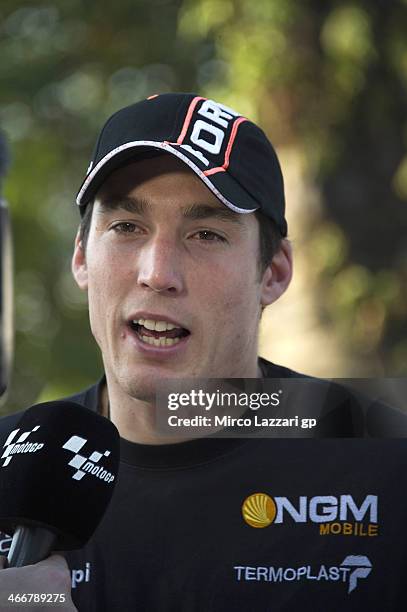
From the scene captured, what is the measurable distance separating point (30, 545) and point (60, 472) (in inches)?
8.7

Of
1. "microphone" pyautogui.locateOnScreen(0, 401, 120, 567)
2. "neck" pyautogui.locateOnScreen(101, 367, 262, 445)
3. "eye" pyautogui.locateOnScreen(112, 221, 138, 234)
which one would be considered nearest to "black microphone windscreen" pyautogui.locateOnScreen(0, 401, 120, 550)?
"microphone" pyautogui.locateOnScreen(0, 401, 120, 567)

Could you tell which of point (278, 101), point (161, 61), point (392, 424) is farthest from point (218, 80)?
point (392, 424)

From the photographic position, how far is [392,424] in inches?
148

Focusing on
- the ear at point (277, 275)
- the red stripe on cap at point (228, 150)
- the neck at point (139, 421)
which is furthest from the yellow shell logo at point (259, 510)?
the red stripe on cap at point (228, 150)

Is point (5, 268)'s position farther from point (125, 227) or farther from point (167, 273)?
point (167, 273)

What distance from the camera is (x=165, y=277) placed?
342 cm

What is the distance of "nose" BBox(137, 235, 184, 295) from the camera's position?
3.42m

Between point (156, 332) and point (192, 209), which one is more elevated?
point (192, 209)

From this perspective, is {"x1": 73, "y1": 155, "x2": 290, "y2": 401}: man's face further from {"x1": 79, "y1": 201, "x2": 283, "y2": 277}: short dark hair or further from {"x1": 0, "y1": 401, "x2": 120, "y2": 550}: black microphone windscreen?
{"x1": 0, "y1": 401, "x2": 120, "y2": 550}: black microphone windscreen

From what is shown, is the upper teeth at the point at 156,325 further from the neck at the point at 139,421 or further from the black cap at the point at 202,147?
the black cap at the point at 202,147

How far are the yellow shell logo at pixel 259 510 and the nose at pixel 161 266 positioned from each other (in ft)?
2.20

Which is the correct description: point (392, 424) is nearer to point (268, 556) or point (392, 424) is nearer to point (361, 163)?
point (268, 556)

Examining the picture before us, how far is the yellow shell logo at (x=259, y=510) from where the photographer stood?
3551mm

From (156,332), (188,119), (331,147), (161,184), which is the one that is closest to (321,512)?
(156,332)
